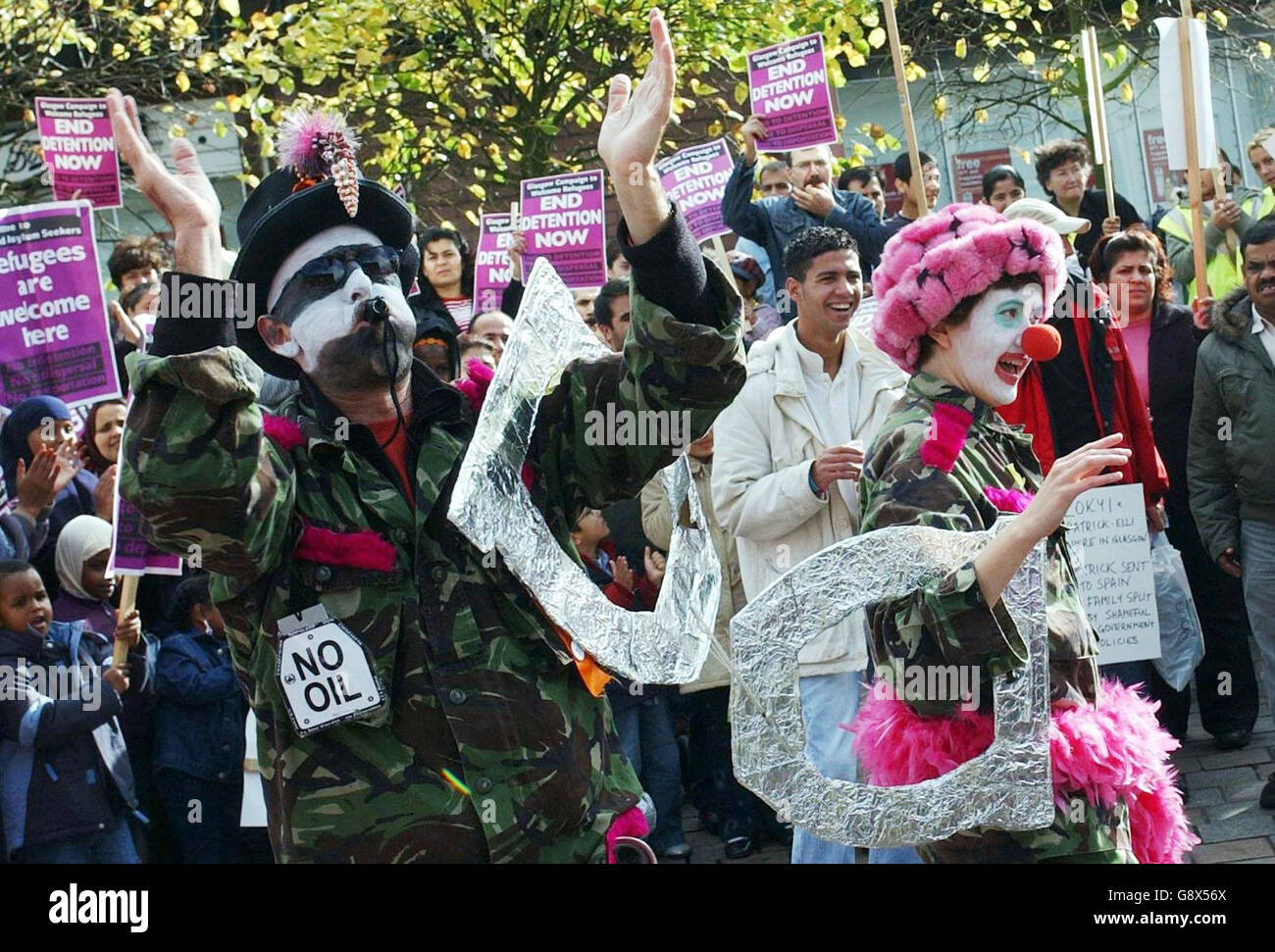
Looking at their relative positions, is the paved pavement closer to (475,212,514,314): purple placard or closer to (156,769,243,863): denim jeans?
(156,769,243,863): denim jeans

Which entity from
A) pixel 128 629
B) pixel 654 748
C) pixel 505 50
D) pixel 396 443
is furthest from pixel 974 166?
pixel 396 443

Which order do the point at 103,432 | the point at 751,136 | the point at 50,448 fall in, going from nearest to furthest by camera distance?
the point at 50,448 → the point at 103,432 → the point at 751,136

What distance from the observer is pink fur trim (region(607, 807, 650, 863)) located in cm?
322

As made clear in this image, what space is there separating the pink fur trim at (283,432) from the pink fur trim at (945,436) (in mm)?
1328

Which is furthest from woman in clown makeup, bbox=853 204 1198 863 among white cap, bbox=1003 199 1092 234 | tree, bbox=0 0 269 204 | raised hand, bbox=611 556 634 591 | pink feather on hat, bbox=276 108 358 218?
tree, bbox=0 0 269 204

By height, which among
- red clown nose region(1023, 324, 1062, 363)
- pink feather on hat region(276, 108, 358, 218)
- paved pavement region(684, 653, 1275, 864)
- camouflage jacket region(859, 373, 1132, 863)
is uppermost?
pink feather on hat region(276, 108, 358, 218)

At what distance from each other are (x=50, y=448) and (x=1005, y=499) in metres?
4.22

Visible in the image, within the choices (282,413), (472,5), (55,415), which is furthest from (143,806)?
(472,5)

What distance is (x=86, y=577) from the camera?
6.72 meters

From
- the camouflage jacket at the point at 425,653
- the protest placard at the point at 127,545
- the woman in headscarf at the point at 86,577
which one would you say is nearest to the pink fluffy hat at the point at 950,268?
the camouflage jacket at the point at 425,653

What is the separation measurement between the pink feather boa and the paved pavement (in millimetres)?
2344

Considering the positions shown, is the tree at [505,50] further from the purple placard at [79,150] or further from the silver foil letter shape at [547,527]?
the silver foil letter shape at [547,527]

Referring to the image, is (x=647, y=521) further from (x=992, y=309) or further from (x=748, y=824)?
(x=992, y=309)

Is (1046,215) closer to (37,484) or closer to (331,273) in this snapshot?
(37,484)
